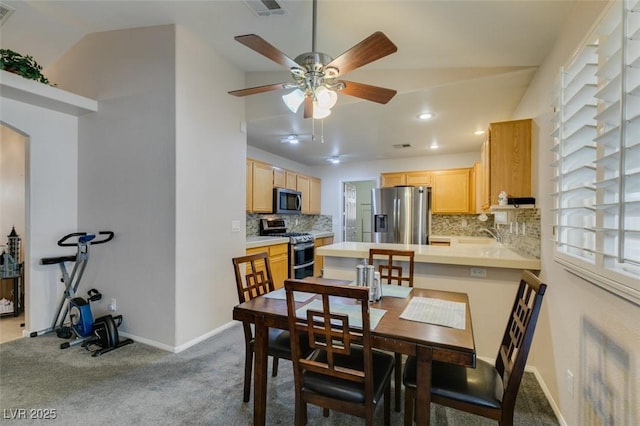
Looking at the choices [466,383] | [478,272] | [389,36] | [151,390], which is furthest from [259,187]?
[466,383]

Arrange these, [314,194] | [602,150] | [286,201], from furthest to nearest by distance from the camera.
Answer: [314,194] < [286,201] < [602,150]

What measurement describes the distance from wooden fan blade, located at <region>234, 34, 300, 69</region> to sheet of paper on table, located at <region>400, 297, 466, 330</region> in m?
1.54

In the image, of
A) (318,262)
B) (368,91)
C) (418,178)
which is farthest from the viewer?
(318,262)

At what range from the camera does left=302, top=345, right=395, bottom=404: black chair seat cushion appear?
135 centimetres

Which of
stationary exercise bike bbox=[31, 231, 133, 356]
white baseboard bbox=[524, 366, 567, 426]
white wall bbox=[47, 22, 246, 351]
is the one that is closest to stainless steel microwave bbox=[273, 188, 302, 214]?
white wall bbox=[47, 22, 246, 351]

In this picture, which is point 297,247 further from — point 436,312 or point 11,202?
point 11,202

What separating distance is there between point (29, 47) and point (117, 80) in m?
Answer: 1.19

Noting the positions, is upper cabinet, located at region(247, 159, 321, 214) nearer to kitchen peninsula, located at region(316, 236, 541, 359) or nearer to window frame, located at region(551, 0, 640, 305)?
kitchen peninsula, located at region(316, 236, 541, 359)

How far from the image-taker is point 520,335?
136 centimetres

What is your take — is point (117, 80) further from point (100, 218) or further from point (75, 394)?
point (75, 394)

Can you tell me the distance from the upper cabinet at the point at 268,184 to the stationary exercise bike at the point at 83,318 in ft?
5.97

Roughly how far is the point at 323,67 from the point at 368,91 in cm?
36

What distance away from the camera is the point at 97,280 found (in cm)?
302

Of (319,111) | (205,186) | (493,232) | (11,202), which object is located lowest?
(493,232)
